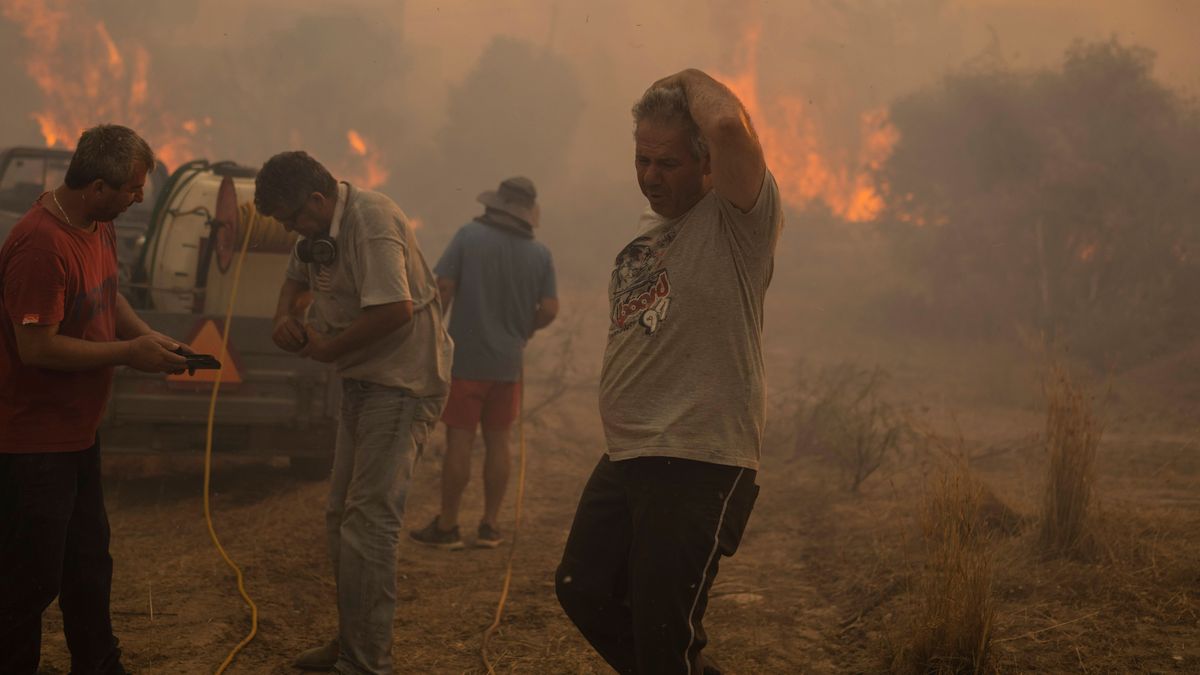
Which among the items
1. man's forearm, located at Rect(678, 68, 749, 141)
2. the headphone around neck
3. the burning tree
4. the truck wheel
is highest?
the burning tree

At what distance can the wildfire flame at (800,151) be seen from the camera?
99.6 feet

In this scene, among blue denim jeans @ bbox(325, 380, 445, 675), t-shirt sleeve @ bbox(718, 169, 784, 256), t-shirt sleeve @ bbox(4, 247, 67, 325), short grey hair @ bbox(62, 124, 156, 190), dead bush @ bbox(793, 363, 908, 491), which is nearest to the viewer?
t-shirt sleeve @ bbox(718, 169, 784, 256)

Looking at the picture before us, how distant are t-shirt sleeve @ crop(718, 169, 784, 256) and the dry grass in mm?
2951

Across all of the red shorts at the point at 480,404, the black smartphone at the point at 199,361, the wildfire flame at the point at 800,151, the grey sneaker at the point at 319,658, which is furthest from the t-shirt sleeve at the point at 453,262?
the wildfire flame at the point at 800,151

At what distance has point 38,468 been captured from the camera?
10.2 ft

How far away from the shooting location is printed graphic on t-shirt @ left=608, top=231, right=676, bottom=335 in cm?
283

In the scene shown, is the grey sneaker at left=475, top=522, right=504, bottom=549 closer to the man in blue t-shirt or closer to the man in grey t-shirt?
the man in blue t-shirt

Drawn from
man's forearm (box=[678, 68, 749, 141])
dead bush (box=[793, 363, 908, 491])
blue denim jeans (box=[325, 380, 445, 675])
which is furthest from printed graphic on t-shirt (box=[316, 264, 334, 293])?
dead bush (box=[793, 363, 908, 491])

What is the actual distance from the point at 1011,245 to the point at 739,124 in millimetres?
18249

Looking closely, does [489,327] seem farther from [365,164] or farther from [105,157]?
[365,164]

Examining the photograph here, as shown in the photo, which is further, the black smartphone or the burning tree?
the burning tree

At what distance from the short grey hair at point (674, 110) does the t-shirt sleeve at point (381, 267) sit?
1.29 metres

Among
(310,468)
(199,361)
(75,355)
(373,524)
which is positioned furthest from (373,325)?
(310,468)

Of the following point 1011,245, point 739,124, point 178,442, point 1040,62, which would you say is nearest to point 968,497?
point 739,124
